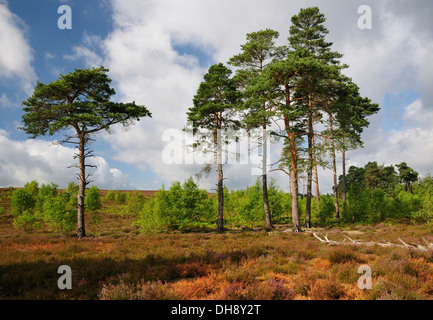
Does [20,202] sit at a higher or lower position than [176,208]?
lower

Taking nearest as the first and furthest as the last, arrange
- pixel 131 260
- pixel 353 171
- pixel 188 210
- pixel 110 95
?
pixel 131 260
pixel 110 95
pixel 188 210
pixel 353 171

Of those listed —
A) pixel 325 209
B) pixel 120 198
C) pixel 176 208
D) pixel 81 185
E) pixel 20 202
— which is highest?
pixel 81 185

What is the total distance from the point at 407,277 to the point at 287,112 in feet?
37.5

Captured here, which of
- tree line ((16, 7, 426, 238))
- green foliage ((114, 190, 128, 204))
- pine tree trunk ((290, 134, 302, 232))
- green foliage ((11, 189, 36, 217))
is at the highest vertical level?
tree line ((16, 7, 426, 238))

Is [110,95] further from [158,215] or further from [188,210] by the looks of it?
[188,210]

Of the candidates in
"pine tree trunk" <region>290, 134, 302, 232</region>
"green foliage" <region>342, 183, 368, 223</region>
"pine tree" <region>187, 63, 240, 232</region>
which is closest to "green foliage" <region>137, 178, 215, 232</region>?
"pine tree" <region>187, 63, 240, 232</region>

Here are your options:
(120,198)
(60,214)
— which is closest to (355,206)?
(60,214)

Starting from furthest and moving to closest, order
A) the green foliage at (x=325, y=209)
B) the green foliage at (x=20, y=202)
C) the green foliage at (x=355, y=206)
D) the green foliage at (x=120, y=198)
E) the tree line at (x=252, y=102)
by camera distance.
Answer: the green foliage at (x=120, y=198) → the green foliage at (x=20, y=202) → the green foliage at (x=325, y=209) → the green foliage at (x=355, y=206) → the tree line at (x=252, y=102)

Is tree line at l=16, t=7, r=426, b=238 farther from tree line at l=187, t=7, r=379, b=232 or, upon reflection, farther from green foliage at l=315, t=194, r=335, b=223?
green foliage at l=315, t=194, r=335, b=223

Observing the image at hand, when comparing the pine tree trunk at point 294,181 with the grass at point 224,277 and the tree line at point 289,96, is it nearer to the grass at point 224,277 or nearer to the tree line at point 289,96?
the tree line at point 289,96

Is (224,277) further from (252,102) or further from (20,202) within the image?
(20,202)

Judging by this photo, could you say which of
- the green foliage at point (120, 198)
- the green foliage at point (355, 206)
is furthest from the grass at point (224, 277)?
the green foliage at point (120, 198)

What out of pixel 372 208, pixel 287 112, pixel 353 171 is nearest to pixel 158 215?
pixel 287 112
